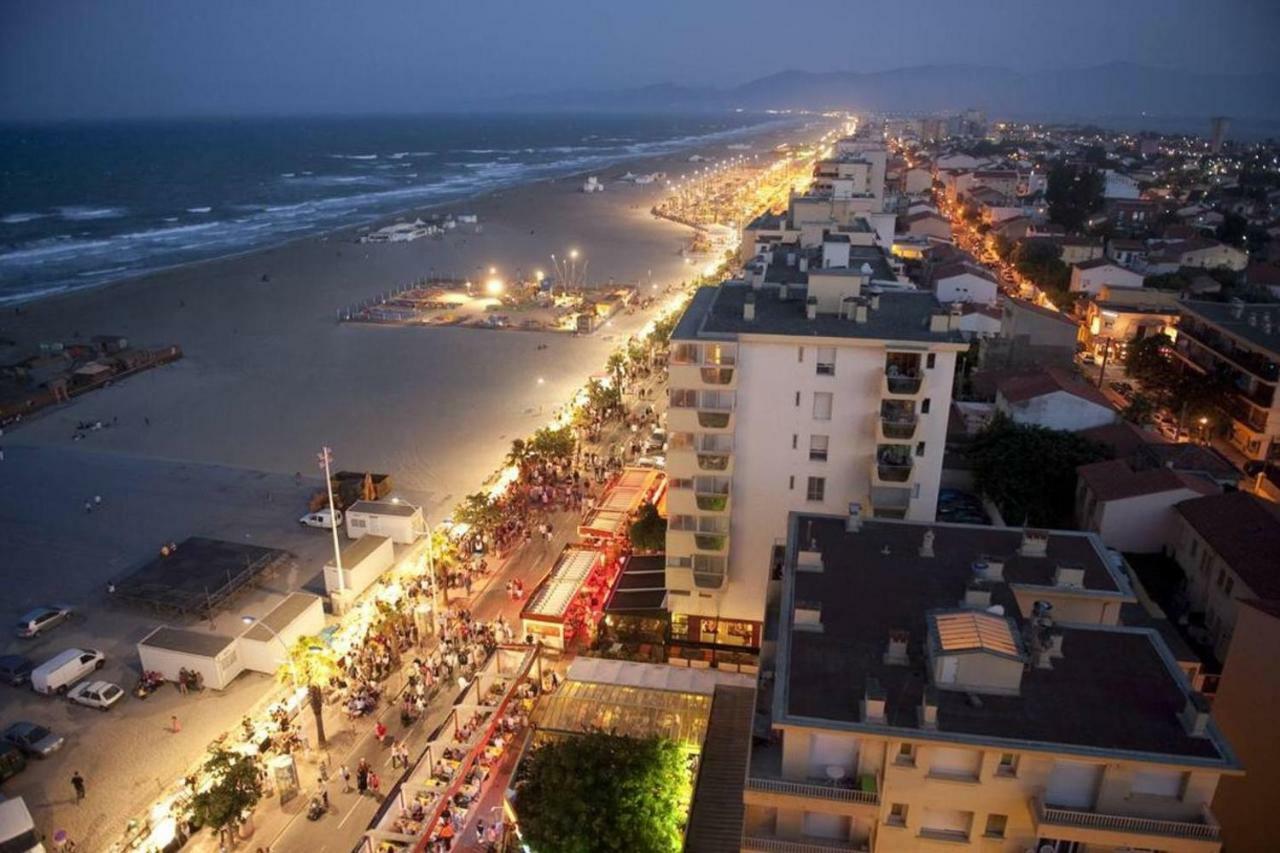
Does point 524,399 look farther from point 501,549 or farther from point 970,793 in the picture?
point 970,793

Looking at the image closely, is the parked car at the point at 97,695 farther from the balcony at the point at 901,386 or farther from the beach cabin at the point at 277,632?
the balcony at the point at 901,386

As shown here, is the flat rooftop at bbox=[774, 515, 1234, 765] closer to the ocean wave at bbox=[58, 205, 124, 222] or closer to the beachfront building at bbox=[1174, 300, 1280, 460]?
the beachfront building at bbox=[1174, 300, 1280, 460]

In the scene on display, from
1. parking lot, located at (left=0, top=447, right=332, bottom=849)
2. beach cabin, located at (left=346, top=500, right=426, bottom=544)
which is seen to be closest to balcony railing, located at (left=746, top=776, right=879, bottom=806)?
parking lot, located at (left=0, top=447, right=332, bottom=849)

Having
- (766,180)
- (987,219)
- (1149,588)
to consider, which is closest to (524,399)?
(1149,588)

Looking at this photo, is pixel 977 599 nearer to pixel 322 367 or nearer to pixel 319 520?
pixel 319 520

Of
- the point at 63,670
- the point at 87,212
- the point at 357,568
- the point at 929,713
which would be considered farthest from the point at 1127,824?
the point at 87,212

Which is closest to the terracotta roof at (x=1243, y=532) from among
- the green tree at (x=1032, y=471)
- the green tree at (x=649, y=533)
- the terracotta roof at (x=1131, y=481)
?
the terracotta roof at (x=1131, y=481)
